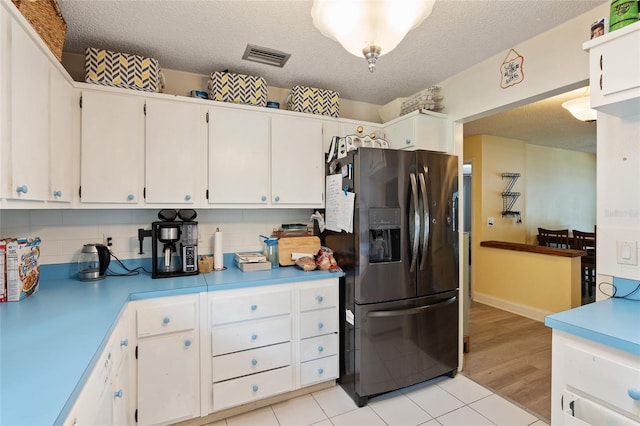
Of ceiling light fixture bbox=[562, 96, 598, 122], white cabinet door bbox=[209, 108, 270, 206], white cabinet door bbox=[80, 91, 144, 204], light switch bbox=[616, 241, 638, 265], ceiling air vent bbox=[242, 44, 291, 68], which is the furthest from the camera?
ceiling light fixture bbox=[562, 96, 598, 122]

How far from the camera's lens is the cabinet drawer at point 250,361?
189cm

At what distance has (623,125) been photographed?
1469mm

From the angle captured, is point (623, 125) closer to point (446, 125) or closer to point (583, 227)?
point (446, 125)

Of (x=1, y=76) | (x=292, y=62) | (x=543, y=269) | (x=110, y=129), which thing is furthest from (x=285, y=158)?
(x=543, y=269)

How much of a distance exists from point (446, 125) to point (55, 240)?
302 cm

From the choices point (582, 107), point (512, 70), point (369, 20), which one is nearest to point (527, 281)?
point (582, 107)

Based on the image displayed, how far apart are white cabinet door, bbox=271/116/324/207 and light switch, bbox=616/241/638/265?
70.8 inches

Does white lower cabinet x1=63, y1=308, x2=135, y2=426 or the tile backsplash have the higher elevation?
the tile backsplash

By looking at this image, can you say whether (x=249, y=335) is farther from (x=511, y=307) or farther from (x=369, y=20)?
(x=511, y=307)

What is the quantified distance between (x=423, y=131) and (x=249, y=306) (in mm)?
1863

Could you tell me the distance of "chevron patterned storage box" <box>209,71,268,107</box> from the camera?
7.24 feet

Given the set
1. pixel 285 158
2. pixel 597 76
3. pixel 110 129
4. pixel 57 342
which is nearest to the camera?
pixel 57 342

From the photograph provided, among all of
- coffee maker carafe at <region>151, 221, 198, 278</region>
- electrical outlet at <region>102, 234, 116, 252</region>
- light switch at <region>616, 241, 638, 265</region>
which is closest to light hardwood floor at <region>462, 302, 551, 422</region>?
light switch at <region>616, 241, 638, 265</region>

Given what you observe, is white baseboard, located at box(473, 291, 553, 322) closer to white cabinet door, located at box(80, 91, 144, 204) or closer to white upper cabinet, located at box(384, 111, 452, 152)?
white upper cabinet, located at box(384, 111, 452, 152)
